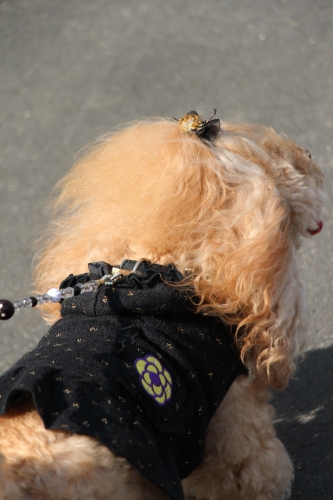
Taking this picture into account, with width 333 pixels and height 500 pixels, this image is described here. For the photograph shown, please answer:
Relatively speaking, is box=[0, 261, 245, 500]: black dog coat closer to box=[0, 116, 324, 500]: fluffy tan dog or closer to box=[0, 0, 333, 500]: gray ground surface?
box=[0, 116, 324, 500]: fluffy tan dog

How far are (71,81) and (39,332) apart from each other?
1733mm

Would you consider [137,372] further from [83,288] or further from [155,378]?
[83,288]

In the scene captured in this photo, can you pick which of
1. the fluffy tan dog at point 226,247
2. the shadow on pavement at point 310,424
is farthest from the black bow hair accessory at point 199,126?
the shadow on pavement at point 310,424

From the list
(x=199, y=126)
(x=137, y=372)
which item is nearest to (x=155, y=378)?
(x=137, y=372)

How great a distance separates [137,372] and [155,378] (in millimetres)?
44

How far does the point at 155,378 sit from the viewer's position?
1.15 metres

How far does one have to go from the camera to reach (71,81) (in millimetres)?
3311

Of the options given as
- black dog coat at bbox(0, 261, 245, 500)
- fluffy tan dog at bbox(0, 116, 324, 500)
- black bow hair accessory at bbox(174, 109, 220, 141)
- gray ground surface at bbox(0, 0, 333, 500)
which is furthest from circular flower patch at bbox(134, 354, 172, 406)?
gray ground surface at bbox(0, 0, 333, 500)

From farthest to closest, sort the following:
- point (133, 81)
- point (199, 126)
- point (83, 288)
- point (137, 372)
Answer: point (133, 81) → point (199, 126) → point (83, 288) → point (137, 372)

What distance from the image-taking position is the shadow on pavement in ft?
5.39

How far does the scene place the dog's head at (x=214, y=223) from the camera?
4.42 ft

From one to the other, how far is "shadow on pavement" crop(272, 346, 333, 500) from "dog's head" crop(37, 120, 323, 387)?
0.39 meters

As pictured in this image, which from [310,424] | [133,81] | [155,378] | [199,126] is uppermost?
[133,81]

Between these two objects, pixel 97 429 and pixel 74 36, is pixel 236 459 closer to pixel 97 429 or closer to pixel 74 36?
pixel 97 429
